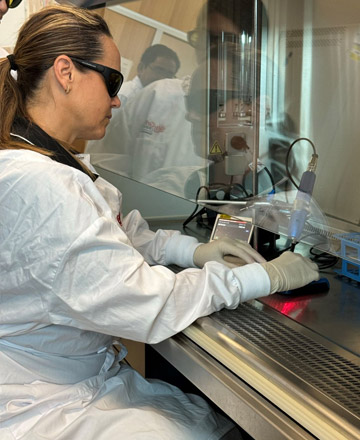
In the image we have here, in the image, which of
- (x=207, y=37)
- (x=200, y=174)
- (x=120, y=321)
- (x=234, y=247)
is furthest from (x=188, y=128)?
(x=120, y=321)

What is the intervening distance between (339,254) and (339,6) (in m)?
0.67

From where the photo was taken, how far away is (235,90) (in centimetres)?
175

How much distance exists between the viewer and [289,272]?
130 centimetres

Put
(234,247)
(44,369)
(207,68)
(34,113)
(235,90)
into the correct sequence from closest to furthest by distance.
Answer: (44,369) → (34,113) → (234,247) → (235,90) → (207,68)

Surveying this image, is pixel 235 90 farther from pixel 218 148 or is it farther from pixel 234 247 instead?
pixel 234 247

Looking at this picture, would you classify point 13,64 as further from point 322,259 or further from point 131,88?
point 322,259

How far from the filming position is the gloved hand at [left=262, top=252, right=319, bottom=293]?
1278 millimetres

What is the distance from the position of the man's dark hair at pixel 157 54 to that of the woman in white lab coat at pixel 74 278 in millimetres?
631

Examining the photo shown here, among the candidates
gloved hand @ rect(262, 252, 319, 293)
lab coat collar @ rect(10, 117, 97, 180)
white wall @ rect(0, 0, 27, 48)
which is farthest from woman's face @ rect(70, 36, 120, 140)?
white wall @ rect(0, 0, 27, 48)

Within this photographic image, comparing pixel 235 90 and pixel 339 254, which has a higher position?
pixel 235 90

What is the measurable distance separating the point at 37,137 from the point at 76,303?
0.41 m

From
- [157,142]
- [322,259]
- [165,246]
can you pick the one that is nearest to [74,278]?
[165,246]

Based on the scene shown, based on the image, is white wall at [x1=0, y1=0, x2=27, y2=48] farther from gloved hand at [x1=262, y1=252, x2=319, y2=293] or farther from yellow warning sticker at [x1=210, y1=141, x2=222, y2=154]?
gloved hand at [x1=262, y1=252, x2=319, y2=293]

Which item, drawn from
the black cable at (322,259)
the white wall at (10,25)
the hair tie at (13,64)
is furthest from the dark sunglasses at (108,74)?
the white wall at (10,25)
